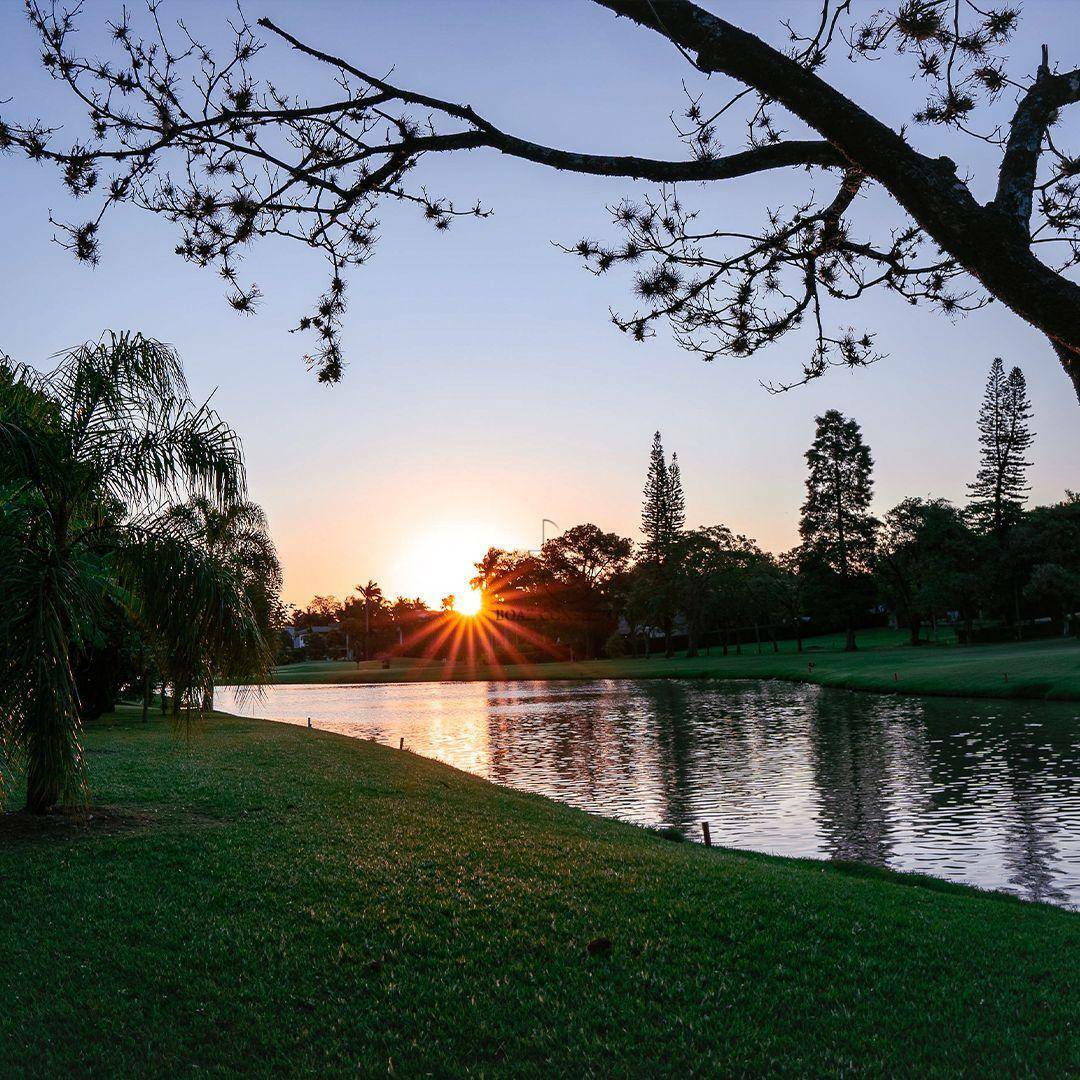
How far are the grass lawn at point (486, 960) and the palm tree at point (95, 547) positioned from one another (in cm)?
149

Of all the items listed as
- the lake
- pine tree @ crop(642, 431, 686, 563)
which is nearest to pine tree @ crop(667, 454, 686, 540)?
pine tree @ crop(642, 431, 686, 563)

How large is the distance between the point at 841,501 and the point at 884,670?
111 ft

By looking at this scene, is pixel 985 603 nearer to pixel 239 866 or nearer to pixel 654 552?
pixel 654 552

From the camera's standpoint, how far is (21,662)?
30.6 feet

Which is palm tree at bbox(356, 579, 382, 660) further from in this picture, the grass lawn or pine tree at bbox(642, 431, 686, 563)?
the grass lawn

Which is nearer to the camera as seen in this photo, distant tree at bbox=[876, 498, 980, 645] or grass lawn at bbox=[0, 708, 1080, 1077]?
grass lawn at bbox=[0, 708, 1080, 1077]

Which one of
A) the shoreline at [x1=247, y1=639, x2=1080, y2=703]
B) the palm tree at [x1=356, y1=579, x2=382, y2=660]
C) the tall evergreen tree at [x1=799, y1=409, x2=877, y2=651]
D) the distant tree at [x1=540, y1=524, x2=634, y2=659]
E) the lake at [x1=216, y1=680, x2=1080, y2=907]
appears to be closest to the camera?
the lake at [x1=216, y1=680, x2=1080, y2=907]

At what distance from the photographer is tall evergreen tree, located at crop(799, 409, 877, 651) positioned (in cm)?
8181

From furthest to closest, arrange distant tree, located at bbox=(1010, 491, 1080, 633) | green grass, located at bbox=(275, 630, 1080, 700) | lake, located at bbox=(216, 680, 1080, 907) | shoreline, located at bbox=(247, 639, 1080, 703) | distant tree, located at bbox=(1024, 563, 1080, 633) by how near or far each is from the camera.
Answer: distant tree, located at bbox=(1010, 491, 1080, 633) → distant tree, located at bbox=(1024, 563, 1080, 633) → green grass, located at bbox=(275, 630, 1080, 700) → shoreline, located at bbox=(247, 639, 1080, 703) → lake, located at bbox=(216, 680, 1080, 907)

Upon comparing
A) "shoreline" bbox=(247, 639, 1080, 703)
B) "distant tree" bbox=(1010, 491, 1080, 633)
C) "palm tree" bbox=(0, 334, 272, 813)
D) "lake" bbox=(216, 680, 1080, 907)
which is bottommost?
"lake" bbox=(216, 680, 1080, 907)

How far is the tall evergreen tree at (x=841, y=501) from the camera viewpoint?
81.8 m

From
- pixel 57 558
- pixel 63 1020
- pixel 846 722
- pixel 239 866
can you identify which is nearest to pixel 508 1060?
pixel 63 1020

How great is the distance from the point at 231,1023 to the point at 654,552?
306 feet

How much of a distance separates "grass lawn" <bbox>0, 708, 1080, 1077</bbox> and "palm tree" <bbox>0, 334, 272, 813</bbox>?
1.49 meters
